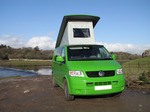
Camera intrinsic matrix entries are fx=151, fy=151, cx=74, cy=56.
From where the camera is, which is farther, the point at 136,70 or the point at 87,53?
the point at 136,70

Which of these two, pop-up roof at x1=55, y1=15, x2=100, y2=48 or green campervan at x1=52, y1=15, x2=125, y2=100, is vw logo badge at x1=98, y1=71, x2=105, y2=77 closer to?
green campervan at x1=52, y1=15, x2=125, y2=100

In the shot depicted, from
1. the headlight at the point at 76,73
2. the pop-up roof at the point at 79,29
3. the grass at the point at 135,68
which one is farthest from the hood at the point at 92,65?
the grass at the point at 135,68

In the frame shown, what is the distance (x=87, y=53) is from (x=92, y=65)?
105cm

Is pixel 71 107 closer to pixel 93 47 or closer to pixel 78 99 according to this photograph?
pixel 78 99

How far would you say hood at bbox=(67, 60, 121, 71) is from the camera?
437cm

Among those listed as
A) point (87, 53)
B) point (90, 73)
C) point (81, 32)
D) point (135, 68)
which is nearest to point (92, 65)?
point (90, 73)

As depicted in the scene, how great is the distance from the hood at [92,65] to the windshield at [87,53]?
33cm

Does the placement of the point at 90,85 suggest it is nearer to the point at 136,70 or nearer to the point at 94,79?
the point at 94,79

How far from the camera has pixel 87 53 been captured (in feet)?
18.0

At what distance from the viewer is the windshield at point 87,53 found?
16.9 ft

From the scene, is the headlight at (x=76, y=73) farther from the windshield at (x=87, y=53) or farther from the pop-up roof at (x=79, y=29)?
the pop-up roof at (x=79, y=29)

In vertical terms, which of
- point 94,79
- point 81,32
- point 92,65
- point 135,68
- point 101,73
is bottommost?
point 135,68

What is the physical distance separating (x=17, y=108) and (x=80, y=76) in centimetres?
204

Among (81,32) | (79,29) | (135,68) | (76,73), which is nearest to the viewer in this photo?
(76,73)
